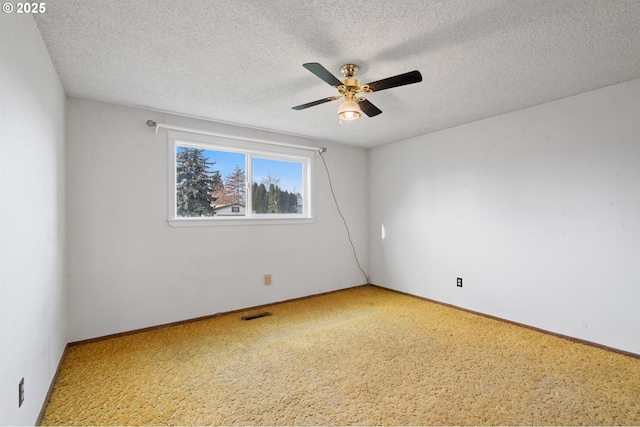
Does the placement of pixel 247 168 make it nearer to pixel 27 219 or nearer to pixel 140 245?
pixel 140 245

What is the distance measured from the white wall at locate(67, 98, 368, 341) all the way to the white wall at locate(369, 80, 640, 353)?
6.24ft

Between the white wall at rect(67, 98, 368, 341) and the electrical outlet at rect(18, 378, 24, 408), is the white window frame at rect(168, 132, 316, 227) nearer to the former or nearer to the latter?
the white wall at rect(67, 98, 368, 341)

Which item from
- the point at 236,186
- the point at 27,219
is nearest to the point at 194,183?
the point at 236,186

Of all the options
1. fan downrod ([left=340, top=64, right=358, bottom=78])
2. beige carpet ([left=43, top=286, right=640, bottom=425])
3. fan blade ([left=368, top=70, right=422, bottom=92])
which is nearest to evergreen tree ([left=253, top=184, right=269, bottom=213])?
beige carpet ([left=43, top=286, right=640, bottom=425])

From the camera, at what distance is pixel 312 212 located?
4.31 m

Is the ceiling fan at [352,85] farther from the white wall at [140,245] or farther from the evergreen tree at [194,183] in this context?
the evergreen tree at [194,183]

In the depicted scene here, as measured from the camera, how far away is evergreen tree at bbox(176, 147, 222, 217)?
134 inches

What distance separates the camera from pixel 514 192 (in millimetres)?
3250

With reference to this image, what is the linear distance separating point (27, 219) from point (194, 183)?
196cm

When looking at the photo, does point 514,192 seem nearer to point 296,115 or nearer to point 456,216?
point 456,216

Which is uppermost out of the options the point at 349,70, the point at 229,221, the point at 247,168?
the point at 349,70

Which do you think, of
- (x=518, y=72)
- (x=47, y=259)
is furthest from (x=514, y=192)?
(x=47, y=259)

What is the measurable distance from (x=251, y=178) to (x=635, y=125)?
12.1 feet

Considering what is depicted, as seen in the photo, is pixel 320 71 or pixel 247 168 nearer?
pixel 320 71
